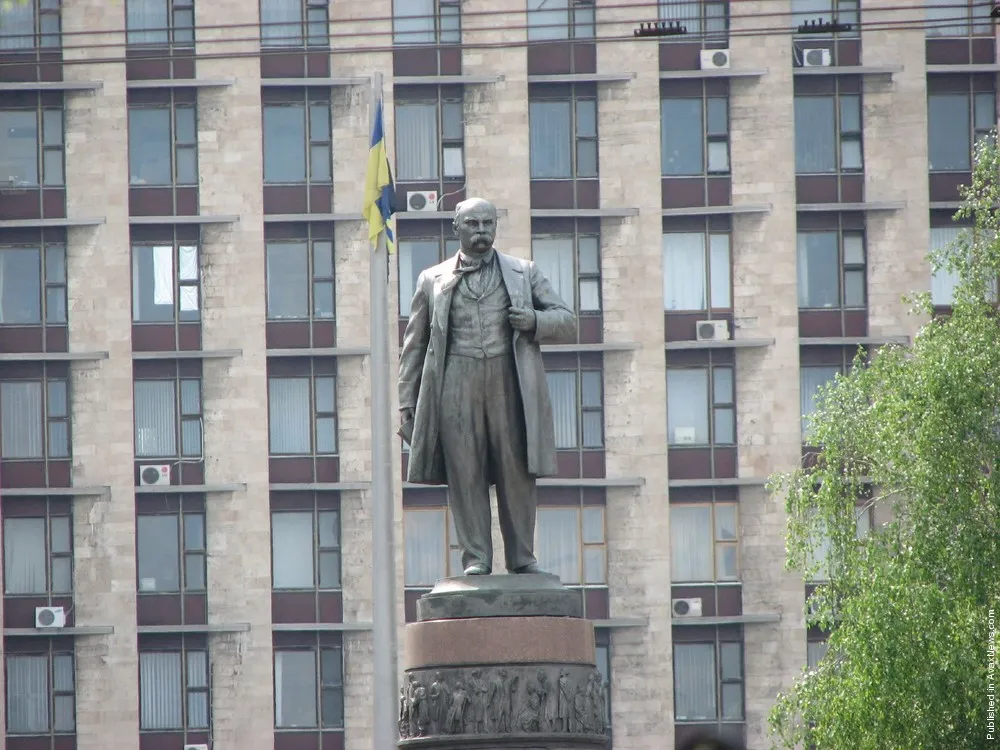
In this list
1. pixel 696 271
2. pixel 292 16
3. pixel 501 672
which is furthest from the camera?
pixel 292 16

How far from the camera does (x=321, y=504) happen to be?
2210 inches

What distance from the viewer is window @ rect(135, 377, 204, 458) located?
185ft

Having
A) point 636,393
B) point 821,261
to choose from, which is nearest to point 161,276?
point 636,393

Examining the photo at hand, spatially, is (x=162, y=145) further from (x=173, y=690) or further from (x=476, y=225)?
(x=476, y=225)

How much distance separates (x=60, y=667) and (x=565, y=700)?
126ft

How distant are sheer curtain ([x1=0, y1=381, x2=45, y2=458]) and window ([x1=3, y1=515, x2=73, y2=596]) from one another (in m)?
1.68

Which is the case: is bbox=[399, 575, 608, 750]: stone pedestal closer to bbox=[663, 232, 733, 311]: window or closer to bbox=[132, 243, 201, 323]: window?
bbox=[663, 232, 733, 311]: window

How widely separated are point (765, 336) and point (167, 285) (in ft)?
47.5

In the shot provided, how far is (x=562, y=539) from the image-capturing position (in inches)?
2207

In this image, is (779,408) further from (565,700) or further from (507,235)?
(565,700)

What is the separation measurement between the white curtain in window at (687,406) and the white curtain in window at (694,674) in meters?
4.95

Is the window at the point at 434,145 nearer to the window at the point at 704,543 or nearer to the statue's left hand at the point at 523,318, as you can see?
the window at the point at 704,543

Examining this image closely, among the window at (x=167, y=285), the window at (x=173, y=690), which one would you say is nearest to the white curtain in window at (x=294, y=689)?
the window at (x=173, y=690)

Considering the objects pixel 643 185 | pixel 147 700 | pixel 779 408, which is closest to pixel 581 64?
pixel 643 185
